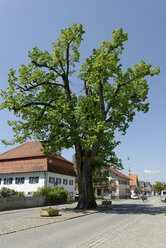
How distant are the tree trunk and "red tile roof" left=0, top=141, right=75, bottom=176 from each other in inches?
623

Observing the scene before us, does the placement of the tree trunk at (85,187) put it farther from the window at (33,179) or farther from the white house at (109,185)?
the white house at (109,185)

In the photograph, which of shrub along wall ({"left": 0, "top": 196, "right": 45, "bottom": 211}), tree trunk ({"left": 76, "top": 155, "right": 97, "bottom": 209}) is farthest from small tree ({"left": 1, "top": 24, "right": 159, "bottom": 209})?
shrub along wall ({"left": 0, "top": 196, "right": 45, "bottom": 211})

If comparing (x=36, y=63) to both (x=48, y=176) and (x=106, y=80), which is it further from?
(x=48, y=176)

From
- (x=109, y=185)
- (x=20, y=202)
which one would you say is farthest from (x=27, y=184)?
(x=109, y=185)

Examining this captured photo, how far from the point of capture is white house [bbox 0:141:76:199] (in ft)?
126

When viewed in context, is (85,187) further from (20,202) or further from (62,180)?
(62,180)

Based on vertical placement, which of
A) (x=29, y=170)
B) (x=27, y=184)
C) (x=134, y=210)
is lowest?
(x=134, y=210)

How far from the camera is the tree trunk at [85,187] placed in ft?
73.1

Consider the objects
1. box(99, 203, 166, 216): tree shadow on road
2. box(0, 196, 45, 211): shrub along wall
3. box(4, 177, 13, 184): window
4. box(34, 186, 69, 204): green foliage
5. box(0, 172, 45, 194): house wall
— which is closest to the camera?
box(99, 203, 166, 216): tree shadow on road

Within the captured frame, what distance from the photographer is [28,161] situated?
40.6m

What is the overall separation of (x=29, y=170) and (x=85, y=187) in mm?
18701

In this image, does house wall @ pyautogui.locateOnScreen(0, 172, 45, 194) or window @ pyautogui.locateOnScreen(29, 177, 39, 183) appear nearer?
house wall @ pyautogui.locateOnScreen(0, 172, 45, 194)

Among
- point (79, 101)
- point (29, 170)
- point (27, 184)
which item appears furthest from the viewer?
point (27, 184)

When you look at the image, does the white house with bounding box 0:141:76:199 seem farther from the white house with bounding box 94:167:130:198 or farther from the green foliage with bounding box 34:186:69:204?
the white house with bounding box 94:167:130:198
